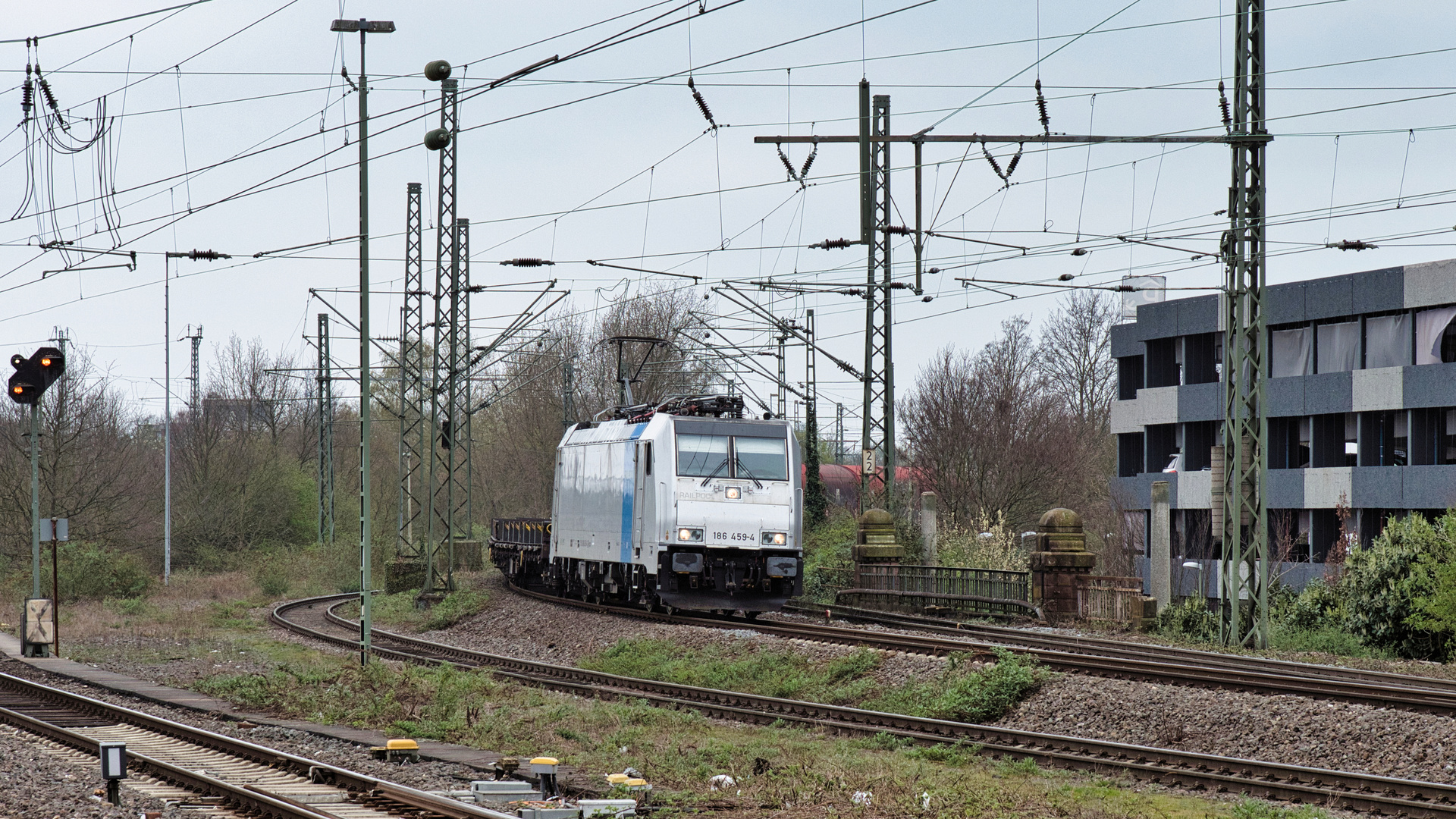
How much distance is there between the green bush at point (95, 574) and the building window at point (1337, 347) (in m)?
34.4

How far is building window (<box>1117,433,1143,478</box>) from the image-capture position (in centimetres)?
5231

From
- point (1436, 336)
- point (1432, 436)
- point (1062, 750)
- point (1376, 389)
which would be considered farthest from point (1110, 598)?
point (1376, 389)

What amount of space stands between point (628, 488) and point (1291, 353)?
25914 millimetres

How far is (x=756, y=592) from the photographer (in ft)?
82.0

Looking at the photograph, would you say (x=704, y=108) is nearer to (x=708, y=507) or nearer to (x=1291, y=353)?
(x=708, y=507)

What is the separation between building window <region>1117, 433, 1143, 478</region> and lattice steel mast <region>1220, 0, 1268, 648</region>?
105ft

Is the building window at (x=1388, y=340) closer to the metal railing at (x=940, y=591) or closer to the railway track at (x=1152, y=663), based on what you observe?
the metal railing at (x=940, y=591)

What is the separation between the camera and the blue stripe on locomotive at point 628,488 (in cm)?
2567

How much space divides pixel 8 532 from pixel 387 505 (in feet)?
44.3

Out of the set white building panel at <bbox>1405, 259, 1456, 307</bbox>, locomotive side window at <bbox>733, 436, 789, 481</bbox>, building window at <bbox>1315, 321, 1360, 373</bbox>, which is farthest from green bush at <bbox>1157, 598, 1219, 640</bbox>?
building window at <bbox>1315, 321, 1360, 373</bbox>

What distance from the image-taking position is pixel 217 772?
11.9 metres

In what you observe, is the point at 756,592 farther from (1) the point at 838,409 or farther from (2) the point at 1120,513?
(1) the point at 838,409

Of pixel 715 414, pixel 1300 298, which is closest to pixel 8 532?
pixel 715 414

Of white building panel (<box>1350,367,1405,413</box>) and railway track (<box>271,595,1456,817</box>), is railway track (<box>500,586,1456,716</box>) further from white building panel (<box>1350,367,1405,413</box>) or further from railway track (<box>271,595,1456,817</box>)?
white building panel (<box>1350,367,1405,413</box>)
